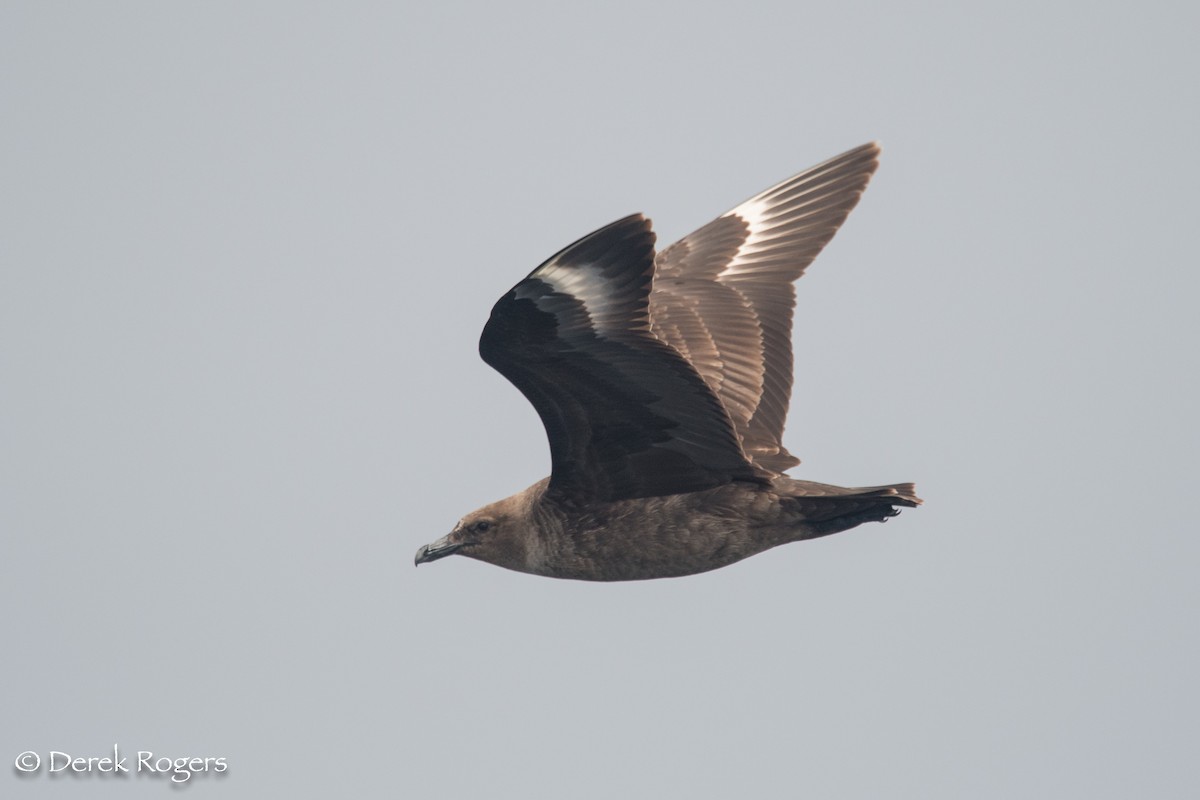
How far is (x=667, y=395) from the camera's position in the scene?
7816mm

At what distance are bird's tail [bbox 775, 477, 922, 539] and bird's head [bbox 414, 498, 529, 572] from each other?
1.42 meters

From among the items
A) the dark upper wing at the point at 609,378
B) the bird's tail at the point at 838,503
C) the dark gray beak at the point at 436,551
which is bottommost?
the dark gray beak at the point at 436,551

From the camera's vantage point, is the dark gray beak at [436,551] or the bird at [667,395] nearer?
the bird at [667,395]

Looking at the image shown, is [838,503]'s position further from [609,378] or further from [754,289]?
[754,289]

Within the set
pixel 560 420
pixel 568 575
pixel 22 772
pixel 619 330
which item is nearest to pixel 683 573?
pixel 568 575

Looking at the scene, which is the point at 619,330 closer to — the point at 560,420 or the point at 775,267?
the point at 560,420

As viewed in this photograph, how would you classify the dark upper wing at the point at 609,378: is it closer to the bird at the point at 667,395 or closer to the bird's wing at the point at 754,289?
the bird at the point at 667,395

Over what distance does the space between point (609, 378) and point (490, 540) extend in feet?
5.87

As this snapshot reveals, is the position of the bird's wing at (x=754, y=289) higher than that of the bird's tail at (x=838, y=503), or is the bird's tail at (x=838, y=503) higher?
the bird's wing at (x=754, y=289)

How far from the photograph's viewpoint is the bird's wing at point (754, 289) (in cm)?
920

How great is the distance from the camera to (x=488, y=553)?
920 centimetres

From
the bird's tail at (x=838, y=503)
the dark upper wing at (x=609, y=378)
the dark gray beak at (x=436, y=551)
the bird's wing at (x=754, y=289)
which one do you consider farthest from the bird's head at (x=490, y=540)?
the bird's tail at (x=838, y=503)

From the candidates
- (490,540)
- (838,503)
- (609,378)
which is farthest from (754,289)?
(609,378)

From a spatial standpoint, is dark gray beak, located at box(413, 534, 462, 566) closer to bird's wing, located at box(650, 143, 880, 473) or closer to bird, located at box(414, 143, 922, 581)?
bird, located at box(414, 143, 922, 581)
